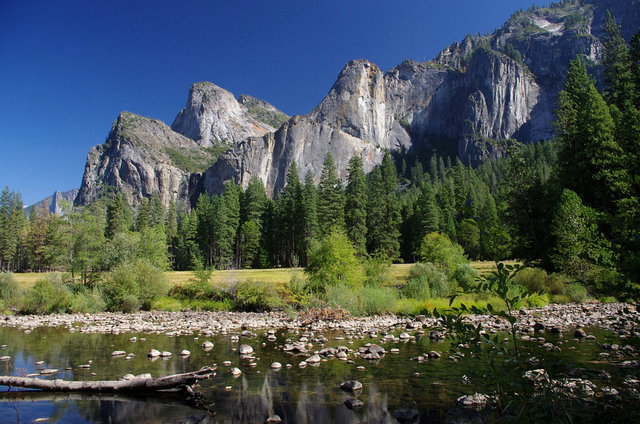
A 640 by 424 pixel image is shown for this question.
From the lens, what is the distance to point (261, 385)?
31.2 feet

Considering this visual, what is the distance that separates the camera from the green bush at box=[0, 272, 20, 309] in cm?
2806

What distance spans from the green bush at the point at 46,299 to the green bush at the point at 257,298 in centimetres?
1256

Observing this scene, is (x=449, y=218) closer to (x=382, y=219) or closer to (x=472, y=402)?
(x=382, y=219)

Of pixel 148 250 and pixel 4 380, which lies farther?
pixel 148 250

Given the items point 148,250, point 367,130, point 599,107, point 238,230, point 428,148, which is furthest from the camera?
point 428,148

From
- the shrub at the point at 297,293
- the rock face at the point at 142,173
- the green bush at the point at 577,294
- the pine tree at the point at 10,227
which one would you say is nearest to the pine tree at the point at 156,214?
the pine tree at the point at 10,227

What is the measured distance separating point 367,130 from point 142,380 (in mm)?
177015

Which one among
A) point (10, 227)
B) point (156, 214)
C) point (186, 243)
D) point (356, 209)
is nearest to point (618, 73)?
point (356, 209)

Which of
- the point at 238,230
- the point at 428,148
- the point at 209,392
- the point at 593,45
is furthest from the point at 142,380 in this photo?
the point at 593,45

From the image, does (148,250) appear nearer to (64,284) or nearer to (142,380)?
(64,284)

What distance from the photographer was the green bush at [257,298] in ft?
86.3

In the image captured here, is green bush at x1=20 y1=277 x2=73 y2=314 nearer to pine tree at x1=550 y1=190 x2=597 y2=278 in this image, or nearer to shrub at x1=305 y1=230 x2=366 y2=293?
shrub at x1=305 y1=230 x2=366 y2=293

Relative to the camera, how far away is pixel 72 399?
8469 mm

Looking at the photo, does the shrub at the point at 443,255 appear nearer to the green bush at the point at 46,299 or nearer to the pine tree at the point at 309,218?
the green bush at the point at 46,299
